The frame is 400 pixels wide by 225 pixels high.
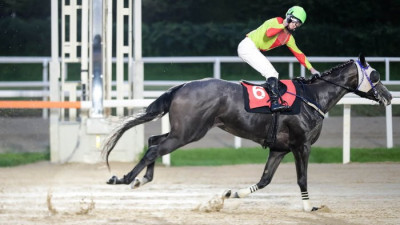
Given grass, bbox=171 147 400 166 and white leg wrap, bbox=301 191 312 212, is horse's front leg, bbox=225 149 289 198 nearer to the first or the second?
white leg wrap, bbox=301 191 312 212

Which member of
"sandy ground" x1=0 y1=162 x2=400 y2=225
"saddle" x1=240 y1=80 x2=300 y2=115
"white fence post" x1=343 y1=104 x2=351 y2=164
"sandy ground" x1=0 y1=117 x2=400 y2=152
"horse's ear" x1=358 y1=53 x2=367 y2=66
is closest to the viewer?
"sandy ground" x1=0 y1=162 x2=400 y2=225

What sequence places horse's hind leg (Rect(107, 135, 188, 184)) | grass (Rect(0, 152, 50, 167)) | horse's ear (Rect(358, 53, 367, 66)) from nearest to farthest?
horse's hind leg (Rect(107, 135, 188, 184))
horse's ear (Rect(358, 53, 367, 66))
grass (Rect(0, 152, 50, 167))

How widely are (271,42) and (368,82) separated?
3.01 feet

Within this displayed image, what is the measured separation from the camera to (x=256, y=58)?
7.34 meters

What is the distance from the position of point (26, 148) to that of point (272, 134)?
5.16 meters

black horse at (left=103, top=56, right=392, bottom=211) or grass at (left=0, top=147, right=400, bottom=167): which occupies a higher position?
black horse at (left=103, top=56, right=392, bottom=211)

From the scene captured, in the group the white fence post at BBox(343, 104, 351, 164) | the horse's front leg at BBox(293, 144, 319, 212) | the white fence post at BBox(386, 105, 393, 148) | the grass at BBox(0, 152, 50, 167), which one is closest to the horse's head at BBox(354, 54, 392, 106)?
the horse's front leg at BBox(293, 144, 319, 212)

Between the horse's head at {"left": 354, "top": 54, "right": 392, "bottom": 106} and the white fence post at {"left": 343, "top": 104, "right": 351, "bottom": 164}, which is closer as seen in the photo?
the horse's head at {"left": 354, "top": 54, "right": 392, "bottom": 106}

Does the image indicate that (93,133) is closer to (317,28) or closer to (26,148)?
(26,148)

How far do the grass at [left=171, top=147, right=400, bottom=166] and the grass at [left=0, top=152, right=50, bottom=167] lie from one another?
1614mm

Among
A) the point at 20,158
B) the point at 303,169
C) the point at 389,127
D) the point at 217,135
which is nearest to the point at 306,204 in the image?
the point at 303,169

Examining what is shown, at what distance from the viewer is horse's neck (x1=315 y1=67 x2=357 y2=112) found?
7488 millimetres

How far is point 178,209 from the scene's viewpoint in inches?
284

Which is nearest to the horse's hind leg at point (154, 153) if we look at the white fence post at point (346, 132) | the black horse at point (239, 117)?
the black horse at point (239, 117)
